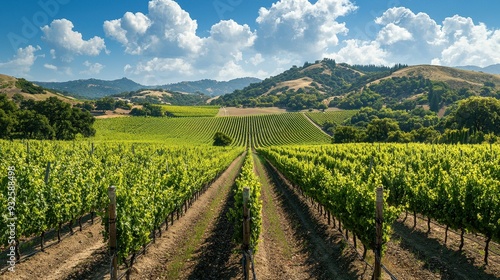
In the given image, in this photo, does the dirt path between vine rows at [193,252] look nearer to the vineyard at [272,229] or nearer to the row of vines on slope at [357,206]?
the vineyard at [272,229]

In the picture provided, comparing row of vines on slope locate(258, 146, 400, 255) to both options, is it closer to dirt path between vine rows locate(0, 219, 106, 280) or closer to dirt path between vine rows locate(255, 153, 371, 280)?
dirt path between vine rows locate(255, 153, 371, 280)

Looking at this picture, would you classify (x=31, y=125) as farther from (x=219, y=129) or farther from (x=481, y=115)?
(x=481, y=115)

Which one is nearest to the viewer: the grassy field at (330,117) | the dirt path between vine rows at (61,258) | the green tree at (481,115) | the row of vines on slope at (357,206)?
the dirt path between vine rows at (61,258)

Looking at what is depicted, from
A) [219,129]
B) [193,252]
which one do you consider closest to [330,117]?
[219,129]

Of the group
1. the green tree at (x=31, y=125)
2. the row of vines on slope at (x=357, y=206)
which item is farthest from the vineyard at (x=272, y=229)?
the green tree at (x=31, y=125)

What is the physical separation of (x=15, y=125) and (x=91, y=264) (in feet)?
230

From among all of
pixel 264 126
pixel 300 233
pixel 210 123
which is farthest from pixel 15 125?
pixel 264 126

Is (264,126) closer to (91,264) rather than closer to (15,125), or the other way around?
(15,125)

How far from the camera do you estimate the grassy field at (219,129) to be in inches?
4473

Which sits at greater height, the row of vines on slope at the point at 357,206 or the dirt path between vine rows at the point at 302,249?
the row of vines on slope at the point at 357,206

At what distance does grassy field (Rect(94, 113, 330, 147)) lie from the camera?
373 ft

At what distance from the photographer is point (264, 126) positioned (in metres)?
150

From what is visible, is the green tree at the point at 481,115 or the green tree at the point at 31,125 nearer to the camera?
the green tree at the point at 31,125

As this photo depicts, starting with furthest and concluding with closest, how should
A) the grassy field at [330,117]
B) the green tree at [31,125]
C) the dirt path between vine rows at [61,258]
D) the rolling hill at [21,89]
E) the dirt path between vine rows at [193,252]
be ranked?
the rolling hill at [21,89] → the grassy field at [330,117] → the green tree at [31,125] → the dirt path between vine rows at [193,252] → the dirt path between vine rows at [61,258]
